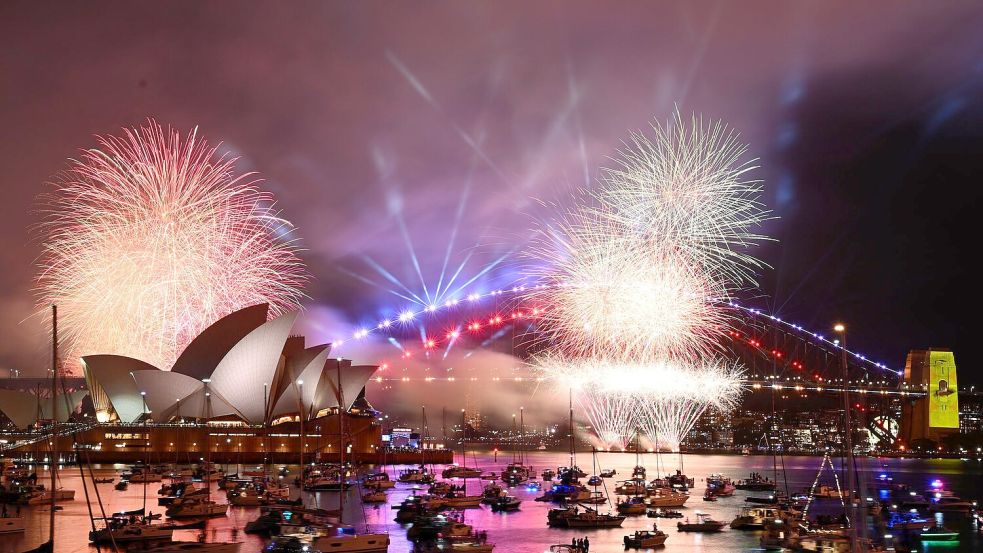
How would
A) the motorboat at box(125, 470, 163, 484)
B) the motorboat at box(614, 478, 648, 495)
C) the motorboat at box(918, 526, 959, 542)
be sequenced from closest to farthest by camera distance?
1. the motorboat at box(918, 526, 959, 542)
2. the motorboat at box(614, 478, 648, 495)
3. the motorboat at box(125, 470, 163, 484)

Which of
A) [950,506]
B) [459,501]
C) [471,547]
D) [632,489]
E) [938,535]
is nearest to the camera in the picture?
[471,547]

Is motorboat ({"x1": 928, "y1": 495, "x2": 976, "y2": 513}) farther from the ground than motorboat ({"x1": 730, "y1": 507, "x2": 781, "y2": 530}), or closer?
closer

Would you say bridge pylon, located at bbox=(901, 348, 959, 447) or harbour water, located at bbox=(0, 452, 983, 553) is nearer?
harbour water, located at bbox=(0, 452, 983, 553)

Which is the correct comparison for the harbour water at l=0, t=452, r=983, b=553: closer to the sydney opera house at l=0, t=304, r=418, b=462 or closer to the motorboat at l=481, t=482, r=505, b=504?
the motorboat at l=481, t=482, r=505, b=504

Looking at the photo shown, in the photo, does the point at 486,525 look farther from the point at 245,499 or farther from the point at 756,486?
the point at 756,486

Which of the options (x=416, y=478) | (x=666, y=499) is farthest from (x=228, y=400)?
(x=666, y=499)

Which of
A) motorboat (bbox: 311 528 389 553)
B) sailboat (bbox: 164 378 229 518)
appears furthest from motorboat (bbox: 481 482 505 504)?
motorboat (bbox: 311 528 389 553)

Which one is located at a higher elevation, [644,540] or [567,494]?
[644,540]

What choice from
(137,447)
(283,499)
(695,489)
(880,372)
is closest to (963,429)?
(880,372)

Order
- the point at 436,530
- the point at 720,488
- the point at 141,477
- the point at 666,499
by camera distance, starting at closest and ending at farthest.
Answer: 1. the point at 436,530
2. the point at 666,499
3. the point at 720,488
4. the point at 141,477
